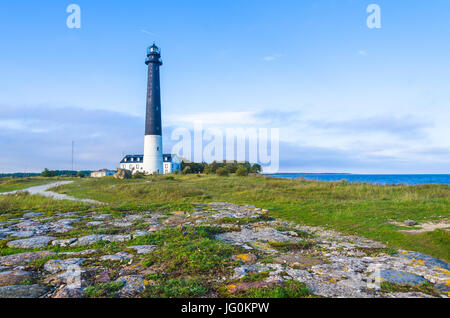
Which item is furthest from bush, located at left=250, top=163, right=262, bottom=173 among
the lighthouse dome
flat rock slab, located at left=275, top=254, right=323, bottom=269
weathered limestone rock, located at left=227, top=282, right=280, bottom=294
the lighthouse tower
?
weathered limestone rock, located at left=227, top=282, right=280, bottom=294

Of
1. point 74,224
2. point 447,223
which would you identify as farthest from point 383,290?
point 74,224

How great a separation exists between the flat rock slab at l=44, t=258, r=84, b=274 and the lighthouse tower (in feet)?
142

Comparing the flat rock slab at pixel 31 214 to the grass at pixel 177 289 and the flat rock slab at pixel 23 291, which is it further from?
the grass at pixel 177 289

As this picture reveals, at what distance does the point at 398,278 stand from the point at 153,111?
46.2 meters

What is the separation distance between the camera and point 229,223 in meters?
10.1

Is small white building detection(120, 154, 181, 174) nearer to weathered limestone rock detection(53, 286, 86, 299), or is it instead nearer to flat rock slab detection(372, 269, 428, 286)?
weathered limestone rock detection(53, 286, 86, 299)

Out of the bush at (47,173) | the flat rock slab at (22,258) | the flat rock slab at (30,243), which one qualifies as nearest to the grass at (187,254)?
the flat rock slab at (22,258)

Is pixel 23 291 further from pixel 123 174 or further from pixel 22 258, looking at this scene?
pixel 123 174

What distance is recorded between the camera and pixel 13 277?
4738 mm

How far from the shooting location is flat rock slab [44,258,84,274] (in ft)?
17.0

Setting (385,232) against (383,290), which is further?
(385,232)

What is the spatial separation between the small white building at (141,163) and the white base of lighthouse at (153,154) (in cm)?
1651
